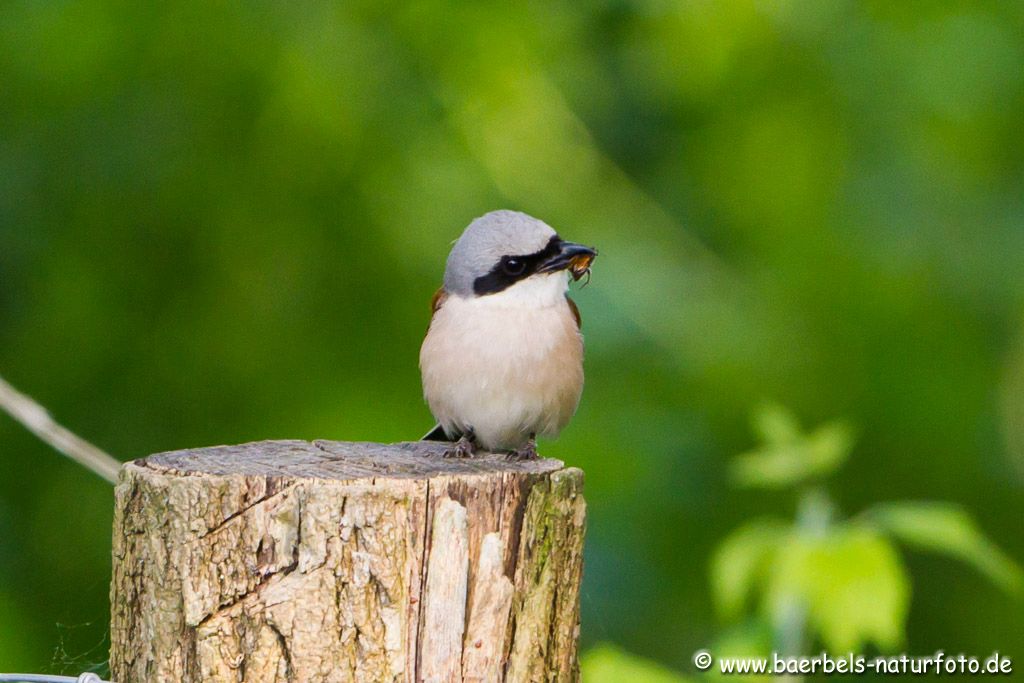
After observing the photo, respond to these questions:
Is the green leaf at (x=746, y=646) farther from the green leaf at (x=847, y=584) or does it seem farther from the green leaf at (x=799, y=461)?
the green leaf at (x=799, y=461)

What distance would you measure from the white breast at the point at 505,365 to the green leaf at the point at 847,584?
0.95 m

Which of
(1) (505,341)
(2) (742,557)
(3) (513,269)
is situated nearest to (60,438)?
(1) (505,341)

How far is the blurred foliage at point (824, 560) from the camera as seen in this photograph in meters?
3.11

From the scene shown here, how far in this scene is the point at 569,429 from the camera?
6.20 meters

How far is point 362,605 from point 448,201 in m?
3.46

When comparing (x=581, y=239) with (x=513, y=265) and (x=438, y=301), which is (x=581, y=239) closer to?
(x=438, y=301)

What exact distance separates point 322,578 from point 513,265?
1634 mm

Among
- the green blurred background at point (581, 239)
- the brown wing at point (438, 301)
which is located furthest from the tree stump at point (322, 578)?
the green blurred background at point (581, 239)

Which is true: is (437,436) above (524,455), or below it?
above

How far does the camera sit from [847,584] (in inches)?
123

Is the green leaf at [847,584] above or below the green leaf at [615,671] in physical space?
above

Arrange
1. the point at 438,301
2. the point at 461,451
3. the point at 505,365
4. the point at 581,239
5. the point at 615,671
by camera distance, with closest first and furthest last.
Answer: the point at 615,671 < the point at 461,451 < the point at 505,365 < the point at 438,301 < the point at 581,239

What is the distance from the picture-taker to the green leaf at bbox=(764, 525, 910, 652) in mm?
3062

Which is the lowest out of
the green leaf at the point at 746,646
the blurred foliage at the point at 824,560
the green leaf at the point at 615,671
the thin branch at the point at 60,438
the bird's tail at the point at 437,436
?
the green leaf at the point at 615,671
